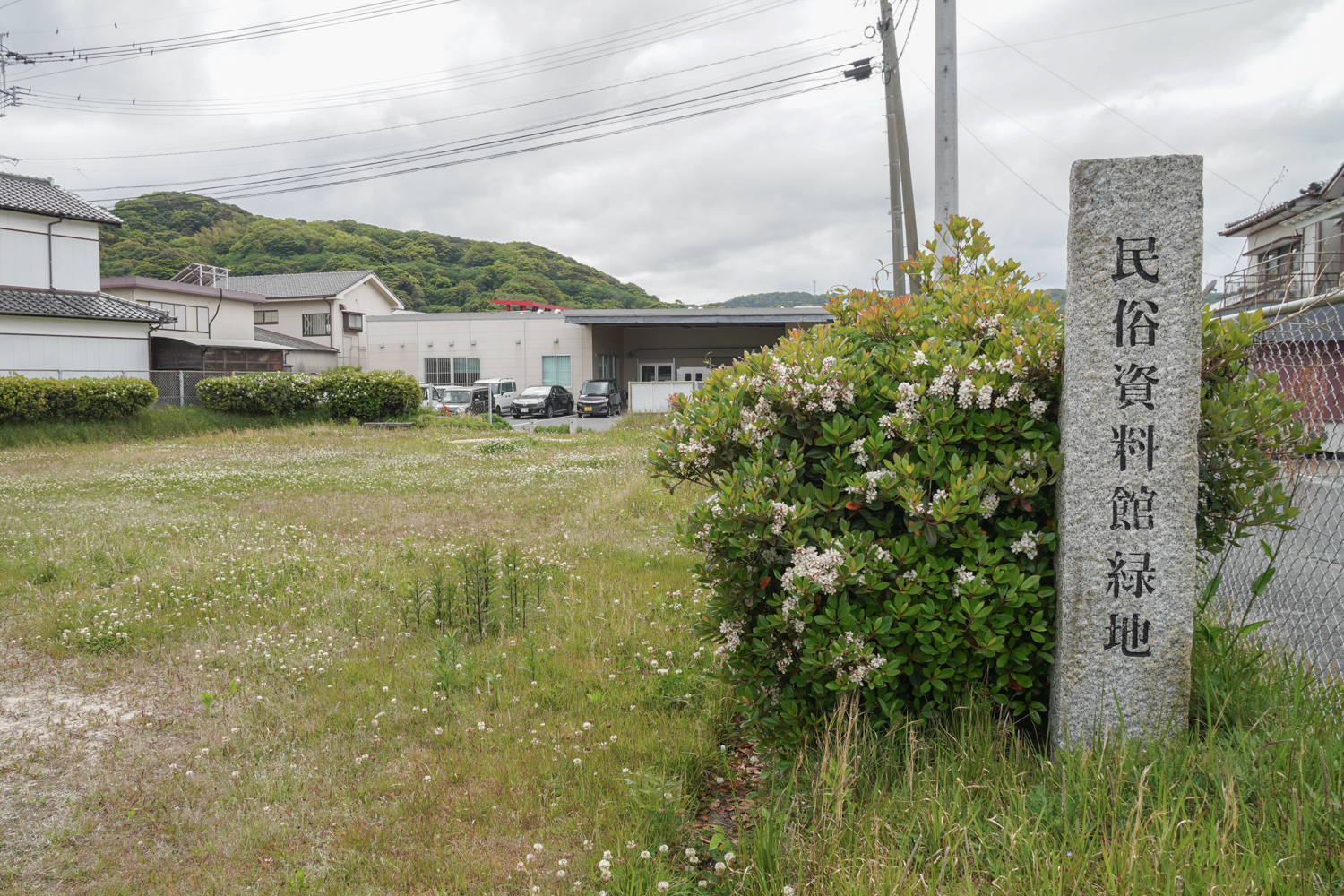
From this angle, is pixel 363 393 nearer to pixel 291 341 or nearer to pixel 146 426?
pixel 146 426

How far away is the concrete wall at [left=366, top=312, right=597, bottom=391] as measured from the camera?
1569 inches

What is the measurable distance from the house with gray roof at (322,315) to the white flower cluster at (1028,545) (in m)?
43.3

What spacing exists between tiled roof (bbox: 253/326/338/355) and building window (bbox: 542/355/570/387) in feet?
39.8

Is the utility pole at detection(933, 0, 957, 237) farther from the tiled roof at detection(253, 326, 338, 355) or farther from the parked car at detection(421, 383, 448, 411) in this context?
the tiled roof at detection(253, 326, 338, 355)

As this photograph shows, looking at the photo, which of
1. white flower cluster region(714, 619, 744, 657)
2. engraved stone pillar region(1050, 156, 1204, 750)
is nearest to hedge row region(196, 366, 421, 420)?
white flower cluster region(714, 619, 744, 657)

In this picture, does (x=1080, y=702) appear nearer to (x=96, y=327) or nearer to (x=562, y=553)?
(x=562, y=553)

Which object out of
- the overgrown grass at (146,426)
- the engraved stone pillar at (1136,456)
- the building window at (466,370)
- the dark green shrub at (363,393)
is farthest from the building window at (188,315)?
the engraved stone pillar at (1136,456)

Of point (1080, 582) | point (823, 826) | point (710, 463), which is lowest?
point (823, 826)

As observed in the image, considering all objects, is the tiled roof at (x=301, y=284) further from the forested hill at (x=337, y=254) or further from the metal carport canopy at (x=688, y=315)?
the metal carport canopy at (x=688, y=315)

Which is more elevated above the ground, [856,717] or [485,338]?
[485,338]

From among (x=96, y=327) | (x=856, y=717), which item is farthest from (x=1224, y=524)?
(x=96, y=327)

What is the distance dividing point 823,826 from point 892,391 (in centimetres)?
169

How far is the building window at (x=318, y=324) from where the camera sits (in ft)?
143

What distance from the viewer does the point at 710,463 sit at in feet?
12.4
